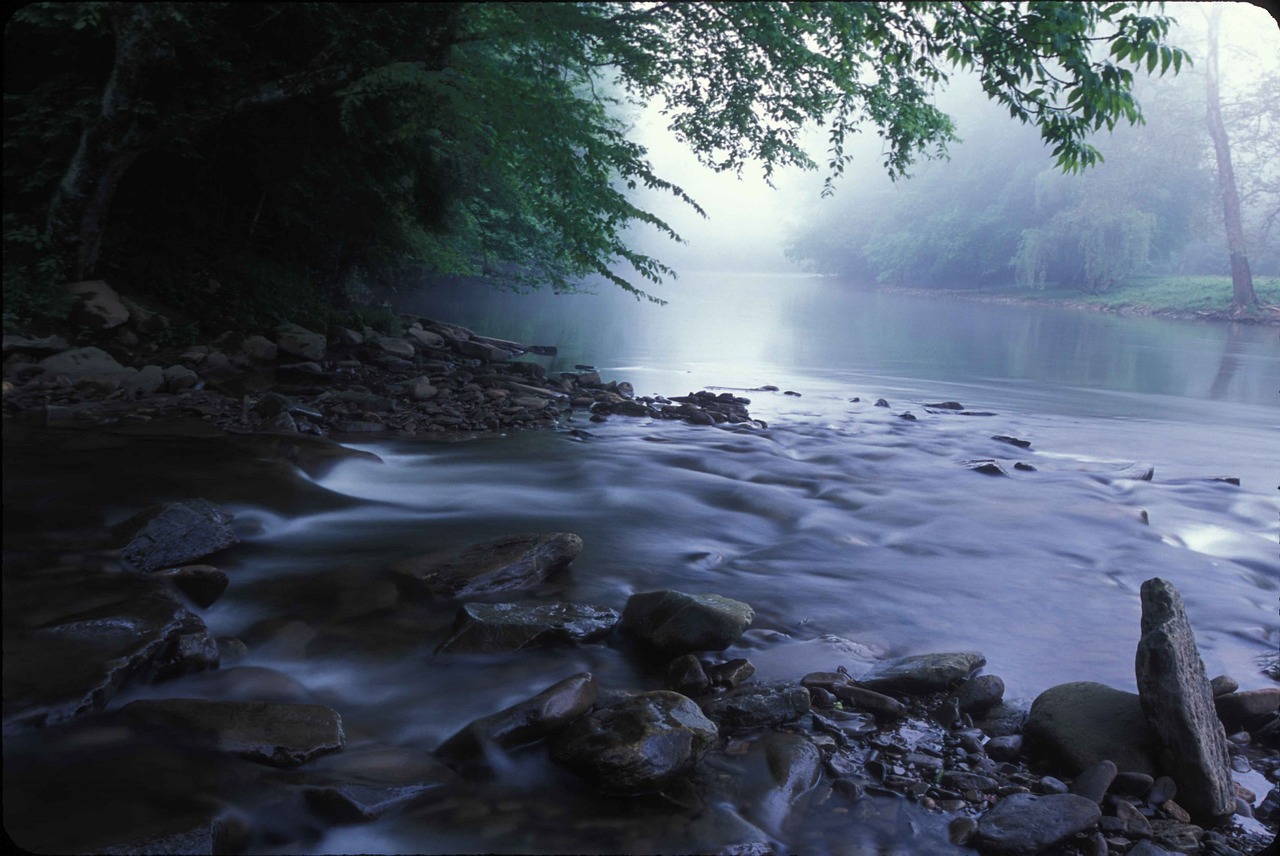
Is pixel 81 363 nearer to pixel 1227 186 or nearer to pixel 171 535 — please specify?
pixel 171 535

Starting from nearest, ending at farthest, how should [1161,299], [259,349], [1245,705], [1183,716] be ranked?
[1183,716], [1245,705], [259,349], [1161,299]

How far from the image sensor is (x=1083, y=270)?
1582 inches

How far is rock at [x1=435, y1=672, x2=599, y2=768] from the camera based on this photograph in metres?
2.83

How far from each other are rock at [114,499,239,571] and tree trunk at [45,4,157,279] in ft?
3.88

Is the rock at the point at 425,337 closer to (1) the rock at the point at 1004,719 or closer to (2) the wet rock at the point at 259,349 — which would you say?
(2) the wet rock at the point at 259,349

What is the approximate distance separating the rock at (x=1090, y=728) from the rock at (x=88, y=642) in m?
3.17

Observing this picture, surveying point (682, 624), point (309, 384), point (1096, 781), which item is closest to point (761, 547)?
point (682, 624)

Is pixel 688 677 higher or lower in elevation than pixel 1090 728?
lower

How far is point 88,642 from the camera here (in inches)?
92.3

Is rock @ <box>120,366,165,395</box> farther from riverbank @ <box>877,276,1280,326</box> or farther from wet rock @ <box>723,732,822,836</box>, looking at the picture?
riverbank @ <box>877,276,1280,326</box>

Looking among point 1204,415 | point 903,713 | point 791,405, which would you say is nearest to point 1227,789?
Result: point 903,713

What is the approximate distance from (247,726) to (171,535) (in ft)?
3.27

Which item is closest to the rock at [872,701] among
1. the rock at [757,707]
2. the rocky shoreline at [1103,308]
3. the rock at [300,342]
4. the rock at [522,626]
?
the rock at [757,707]

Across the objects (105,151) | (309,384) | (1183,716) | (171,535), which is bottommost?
(1183,716)
